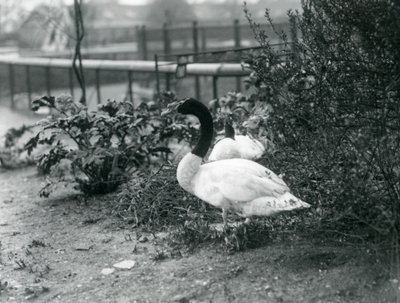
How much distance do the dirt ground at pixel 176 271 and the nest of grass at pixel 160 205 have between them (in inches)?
8.1

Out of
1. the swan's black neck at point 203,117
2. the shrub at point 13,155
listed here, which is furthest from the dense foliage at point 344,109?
the shrub at point 13,155

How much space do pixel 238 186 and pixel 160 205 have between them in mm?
1525

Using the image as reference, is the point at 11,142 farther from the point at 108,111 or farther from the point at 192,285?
the point at 192,285

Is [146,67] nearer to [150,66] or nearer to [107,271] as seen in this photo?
[150,66]

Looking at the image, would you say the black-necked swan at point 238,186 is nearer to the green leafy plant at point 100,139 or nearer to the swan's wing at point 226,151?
the swan's wing at point 226,151

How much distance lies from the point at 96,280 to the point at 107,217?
5.48ft

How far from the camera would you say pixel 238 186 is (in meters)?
4.54

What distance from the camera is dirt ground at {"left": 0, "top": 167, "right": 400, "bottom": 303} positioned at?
3941 mm

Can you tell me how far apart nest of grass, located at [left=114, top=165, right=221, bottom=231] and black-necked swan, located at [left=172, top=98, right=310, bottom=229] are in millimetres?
633

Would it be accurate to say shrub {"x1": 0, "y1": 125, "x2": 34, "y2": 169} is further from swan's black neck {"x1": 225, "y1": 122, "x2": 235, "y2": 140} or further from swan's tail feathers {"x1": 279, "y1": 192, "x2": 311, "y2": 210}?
swan's tail feathers {"x1": 279, "y1": 192, "x2": 311, "y2": 210}

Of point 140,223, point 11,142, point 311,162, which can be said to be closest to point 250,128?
point 140,223

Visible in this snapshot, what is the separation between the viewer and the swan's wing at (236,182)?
4.51 metres

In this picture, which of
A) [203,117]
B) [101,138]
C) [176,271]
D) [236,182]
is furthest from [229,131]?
[176,271]

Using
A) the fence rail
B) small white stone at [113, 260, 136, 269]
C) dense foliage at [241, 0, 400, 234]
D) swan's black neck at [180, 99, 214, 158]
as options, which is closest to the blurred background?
the fence rail
